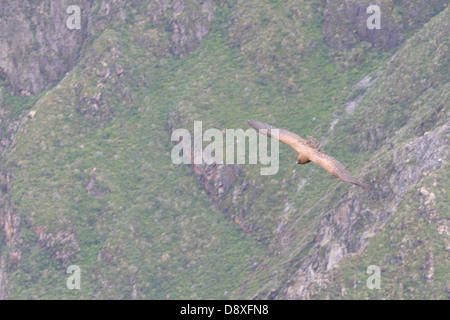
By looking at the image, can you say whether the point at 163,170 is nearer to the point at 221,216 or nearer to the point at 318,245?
the point at 221,216

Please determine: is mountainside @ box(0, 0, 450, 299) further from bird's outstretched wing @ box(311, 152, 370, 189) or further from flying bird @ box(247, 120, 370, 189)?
bird's outstretched wing @ box(311, 152, 370, 189)

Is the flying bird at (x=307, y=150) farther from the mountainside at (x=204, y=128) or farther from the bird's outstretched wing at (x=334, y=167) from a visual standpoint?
the mountainside at (x=204, y=128)

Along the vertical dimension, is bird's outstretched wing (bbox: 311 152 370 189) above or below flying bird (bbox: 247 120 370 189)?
below

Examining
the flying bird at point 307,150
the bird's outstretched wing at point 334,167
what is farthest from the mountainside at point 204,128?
the bird's outstretched wing at point 334,167

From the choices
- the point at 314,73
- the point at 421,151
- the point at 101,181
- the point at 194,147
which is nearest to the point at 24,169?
the point at 101,181

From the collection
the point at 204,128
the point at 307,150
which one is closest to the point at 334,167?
the point at 307,150

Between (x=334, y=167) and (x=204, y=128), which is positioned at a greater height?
(x=204, y=128)

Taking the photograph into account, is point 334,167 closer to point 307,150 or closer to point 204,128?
point 307,150

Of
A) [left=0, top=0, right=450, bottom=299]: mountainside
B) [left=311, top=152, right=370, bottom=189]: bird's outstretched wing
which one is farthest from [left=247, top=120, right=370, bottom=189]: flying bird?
[left=0, top=0, right=450, bottom=299]: mountainside

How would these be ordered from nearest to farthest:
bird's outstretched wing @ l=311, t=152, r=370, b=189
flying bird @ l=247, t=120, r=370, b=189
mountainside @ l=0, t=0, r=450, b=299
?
bird's outstretched wing @ l=311, t=152, r=370, b=189, flying bird @ l=247, t=120, r=370, b=189, mountainside @ l=0, t=0, r=450, b=299
